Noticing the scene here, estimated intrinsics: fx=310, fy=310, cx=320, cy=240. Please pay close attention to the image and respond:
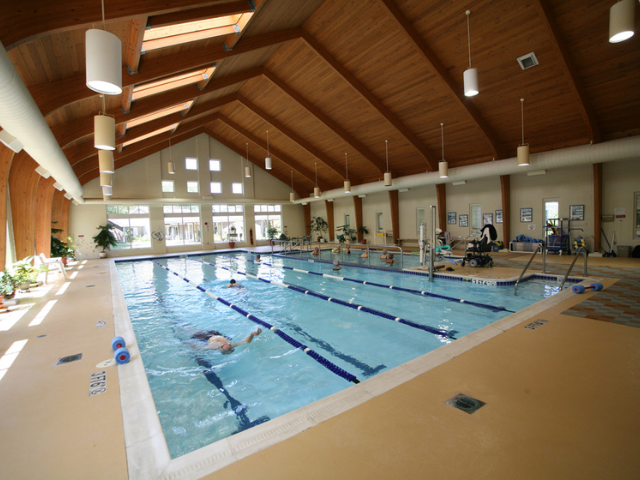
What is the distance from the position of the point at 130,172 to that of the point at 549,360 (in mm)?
19374

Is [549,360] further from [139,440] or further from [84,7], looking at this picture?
[84,7]

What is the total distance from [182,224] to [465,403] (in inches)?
770

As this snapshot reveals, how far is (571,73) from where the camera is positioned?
758cm

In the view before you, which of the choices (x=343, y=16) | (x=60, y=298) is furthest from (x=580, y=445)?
(x=343, y=16)

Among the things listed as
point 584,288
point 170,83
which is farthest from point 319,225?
point 584,288

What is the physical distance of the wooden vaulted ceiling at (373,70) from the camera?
495cm

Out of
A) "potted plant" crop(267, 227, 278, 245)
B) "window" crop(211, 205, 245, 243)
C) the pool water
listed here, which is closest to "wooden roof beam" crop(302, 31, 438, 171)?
the pool water

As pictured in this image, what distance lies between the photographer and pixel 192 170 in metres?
18.7

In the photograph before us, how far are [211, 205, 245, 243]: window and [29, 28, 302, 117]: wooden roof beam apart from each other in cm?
1307

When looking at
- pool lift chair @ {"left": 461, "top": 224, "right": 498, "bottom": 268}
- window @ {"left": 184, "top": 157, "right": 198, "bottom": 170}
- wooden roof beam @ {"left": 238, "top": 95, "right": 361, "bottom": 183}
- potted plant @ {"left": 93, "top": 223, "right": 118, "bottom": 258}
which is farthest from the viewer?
window @ {"left": 184, "top": 157, "right": 198, "bottom": 170}

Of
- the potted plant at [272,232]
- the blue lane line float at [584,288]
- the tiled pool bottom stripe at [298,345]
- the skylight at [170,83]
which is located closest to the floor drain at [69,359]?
the tiled pool bottom stripe at [298,345]

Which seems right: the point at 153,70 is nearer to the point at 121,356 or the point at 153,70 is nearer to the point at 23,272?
the point at 23,272

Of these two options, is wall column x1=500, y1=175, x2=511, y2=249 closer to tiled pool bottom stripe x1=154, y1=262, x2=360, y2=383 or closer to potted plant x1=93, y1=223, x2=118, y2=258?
tiled pool bottom stripe x1=154, y1=262, x2=360, y2=383

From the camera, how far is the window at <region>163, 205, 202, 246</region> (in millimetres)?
18641
